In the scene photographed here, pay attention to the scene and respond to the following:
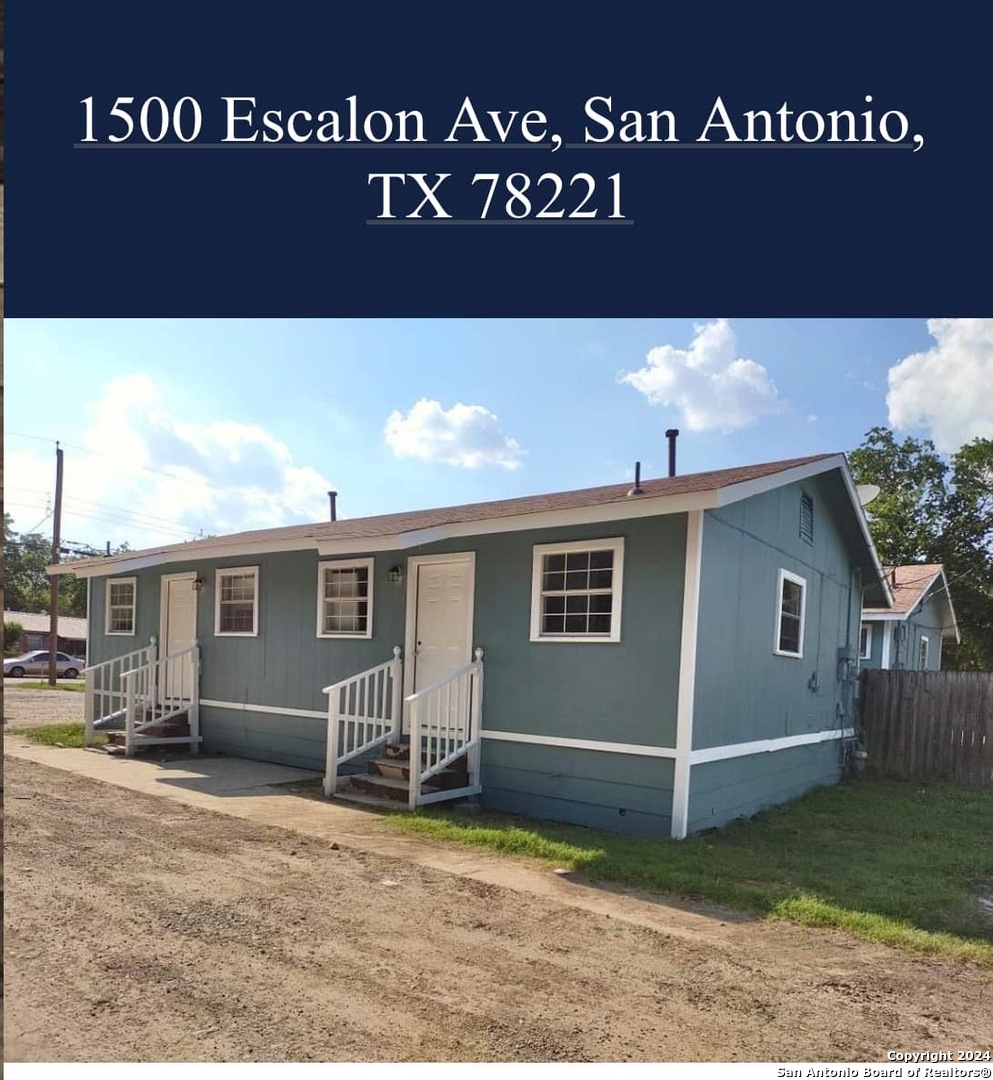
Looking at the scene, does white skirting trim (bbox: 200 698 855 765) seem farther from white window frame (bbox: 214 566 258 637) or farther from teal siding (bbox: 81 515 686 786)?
white window frame (bbox: 214 566 258 637)

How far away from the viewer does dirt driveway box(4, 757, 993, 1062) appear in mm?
3213

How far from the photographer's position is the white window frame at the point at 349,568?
385 inches

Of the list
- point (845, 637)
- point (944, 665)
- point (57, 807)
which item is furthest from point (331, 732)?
point (944, 665)

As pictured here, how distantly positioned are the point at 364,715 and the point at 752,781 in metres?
4.02

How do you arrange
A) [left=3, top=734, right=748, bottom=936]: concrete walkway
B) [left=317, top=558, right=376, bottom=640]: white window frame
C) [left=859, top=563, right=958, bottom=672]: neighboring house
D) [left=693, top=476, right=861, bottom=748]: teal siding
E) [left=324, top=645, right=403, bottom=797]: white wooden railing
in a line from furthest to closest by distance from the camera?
[left=859, top=563, right=958, bottom=672]: neighboring house < [left=317, top=558, right=376, bottom=640]: white window frame < [left=324, top=645, right=403, bottom=797]: white wooden railing < [left=693, top=476, right=861, bottom=748]: teal siding < [left=3, top=734, right=748, bottom=936]: concrete walkway

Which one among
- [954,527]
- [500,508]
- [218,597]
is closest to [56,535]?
[218,597]

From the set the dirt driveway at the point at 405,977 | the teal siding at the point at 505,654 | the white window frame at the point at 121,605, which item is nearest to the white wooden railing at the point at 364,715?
the teal siding at the point at 505,654

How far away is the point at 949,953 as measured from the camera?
4570 millimetres

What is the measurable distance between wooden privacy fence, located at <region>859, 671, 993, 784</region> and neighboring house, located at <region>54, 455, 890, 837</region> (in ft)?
4.57

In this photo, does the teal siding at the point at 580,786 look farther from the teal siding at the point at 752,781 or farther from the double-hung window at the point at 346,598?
the double-hung window at the point at 346,598

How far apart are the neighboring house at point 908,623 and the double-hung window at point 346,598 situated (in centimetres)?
1103

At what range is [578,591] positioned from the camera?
792 cm

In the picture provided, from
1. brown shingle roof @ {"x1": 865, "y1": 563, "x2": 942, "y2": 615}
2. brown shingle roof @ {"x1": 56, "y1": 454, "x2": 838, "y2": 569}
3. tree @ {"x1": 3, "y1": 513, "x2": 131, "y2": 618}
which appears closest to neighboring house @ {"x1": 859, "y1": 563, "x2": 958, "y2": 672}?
brown shingle roof @ {"x1": 865, "y1": 563, "x2": 942, "y2": 615}

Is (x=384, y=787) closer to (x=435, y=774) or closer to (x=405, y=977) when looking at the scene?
(x=435, y=774)
